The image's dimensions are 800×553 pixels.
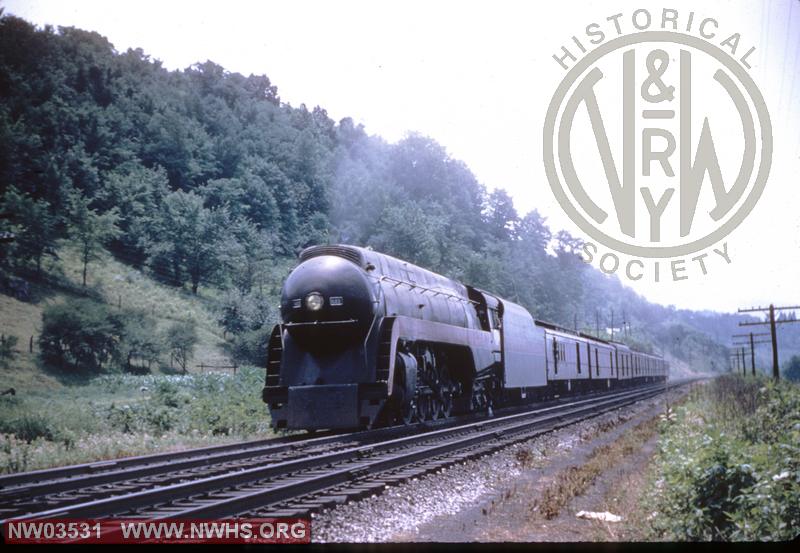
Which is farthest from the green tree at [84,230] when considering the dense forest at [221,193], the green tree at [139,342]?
the green tree at [139,342]

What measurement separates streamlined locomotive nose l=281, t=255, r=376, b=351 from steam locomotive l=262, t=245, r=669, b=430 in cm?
2

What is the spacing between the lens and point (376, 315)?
14.2 meters

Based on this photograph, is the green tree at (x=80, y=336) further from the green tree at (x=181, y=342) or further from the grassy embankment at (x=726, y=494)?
the grassy embankment at (x=726, y=494)

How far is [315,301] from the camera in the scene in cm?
1420

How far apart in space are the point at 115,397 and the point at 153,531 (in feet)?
82.3

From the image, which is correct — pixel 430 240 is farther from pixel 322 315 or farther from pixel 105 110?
pixel 322 315

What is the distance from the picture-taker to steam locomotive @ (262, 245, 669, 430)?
1341cm

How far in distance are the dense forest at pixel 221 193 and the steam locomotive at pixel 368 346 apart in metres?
21.3

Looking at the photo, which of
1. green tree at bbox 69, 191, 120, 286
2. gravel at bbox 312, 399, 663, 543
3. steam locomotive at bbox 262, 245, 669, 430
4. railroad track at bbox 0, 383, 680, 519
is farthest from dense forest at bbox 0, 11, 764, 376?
gravel at bbox 312, 399, 663, 543

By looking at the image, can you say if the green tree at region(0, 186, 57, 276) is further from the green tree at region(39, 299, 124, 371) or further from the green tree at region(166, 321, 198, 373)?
the green tree at region(166, 321, 198, 373)

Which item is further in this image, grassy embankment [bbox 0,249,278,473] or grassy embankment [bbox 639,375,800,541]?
grassy embankment [bbox 0,249,278,473]

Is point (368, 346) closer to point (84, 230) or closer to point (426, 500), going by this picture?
point (426, 500)

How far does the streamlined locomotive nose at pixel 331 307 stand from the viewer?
14023mm

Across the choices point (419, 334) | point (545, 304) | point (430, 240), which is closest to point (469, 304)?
point (419, 334)
